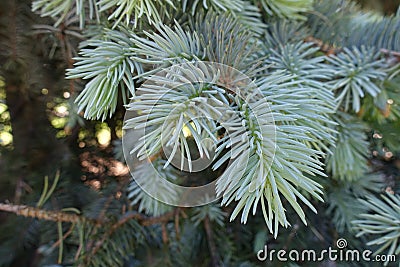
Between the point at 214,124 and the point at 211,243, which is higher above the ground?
the point at 214,124

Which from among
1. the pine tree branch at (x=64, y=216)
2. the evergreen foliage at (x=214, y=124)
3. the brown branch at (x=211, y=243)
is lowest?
the brown branch at (x=211, y=243)

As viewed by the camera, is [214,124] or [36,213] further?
[36,213]

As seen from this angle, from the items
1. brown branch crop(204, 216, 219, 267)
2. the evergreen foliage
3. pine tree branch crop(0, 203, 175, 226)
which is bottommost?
brown branch crop(204, 216, 219, 267)


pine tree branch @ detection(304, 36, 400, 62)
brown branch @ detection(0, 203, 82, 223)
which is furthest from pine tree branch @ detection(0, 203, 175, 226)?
pine tree branch @ detection(304, 36, 400, 62)

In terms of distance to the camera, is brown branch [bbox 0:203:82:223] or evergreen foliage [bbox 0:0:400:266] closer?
evergreen foliage [bbox 0:0:400:266]

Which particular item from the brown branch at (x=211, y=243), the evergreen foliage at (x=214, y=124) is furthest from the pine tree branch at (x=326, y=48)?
the brown branch at (x=211, y=243)

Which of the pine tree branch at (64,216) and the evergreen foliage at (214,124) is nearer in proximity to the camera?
the evergreen foliage at (214,124)

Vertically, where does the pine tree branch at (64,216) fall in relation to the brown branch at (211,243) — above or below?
above

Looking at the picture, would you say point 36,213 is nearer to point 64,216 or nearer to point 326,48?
point 64,216

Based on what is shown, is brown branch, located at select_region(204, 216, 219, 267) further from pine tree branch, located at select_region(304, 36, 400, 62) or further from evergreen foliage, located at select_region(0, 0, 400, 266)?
pine tree branch, located at select_region(304, 36, 400, 62)

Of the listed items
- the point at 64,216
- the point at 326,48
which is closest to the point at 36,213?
the point at 64,216

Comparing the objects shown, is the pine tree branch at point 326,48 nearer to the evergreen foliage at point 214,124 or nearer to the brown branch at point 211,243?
the evergreen foliage at point 214,124

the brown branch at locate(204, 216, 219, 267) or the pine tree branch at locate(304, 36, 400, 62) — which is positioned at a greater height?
the pine tree branch at locate(304, 36, 400, 62)

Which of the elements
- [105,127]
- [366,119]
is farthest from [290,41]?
[105,127]
